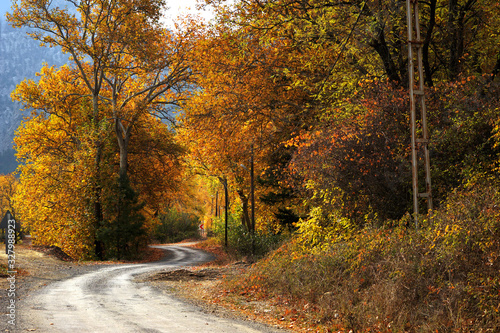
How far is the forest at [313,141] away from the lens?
8227mm

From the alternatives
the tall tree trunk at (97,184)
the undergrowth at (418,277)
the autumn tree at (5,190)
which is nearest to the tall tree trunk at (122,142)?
the tall tree trunk at (97,184)

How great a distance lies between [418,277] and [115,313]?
19.5 feet

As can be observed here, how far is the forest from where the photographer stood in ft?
27.0

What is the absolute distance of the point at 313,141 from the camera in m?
12.5

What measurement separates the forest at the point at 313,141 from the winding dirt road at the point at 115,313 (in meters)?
2.25

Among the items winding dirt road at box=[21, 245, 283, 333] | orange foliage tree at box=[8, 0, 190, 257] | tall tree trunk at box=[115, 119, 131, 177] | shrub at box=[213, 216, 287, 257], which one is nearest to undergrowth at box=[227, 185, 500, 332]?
winding dirt road at box=[21, 245, 283, 333]

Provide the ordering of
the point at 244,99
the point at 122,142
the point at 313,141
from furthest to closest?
the point at 122,142
the point at 244,99
the point at 313,141

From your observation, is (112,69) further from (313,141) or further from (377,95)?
(377,95)

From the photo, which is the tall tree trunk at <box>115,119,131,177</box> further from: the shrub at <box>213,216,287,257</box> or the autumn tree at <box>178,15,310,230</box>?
the autumn tree at <box>178,15,310,230</box>

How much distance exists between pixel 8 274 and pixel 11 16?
1648 cm

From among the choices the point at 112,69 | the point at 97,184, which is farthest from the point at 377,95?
the point at 97,184

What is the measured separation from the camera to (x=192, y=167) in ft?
119

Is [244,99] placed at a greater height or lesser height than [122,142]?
greater

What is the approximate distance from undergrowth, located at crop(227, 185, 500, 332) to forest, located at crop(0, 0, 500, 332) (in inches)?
1.3
